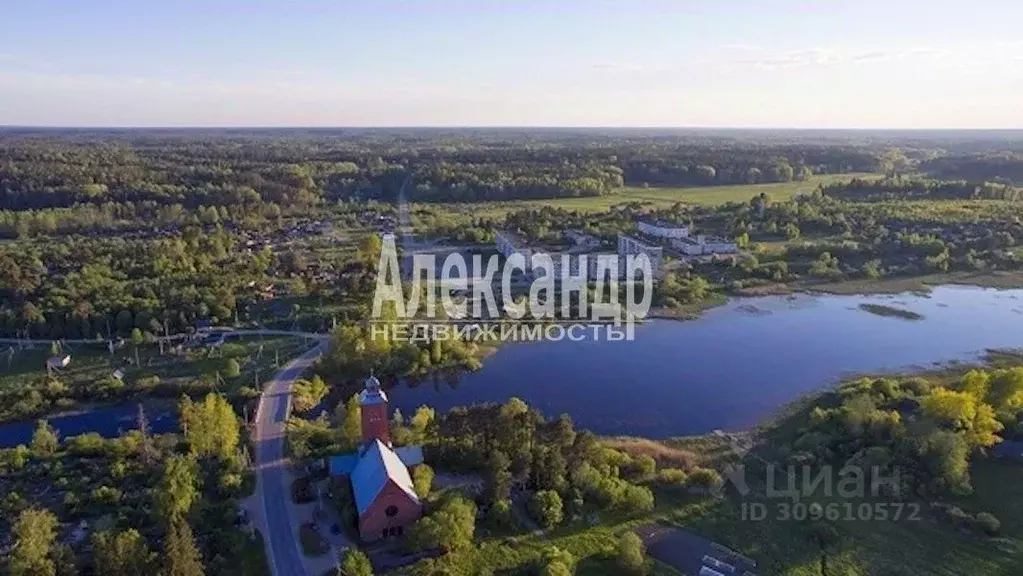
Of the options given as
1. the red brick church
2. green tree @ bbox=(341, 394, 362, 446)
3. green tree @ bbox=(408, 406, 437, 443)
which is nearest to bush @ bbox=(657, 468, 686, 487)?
the red brick church

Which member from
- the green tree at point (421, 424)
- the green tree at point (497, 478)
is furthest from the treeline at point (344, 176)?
the green tree at point (497, 478)

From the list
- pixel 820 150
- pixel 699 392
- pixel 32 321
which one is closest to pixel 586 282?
pixel 699 392

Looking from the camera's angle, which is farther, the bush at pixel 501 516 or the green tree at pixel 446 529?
the bush at pixel 501 516

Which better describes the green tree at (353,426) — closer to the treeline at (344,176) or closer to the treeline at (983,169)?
the treeline at (344,176)

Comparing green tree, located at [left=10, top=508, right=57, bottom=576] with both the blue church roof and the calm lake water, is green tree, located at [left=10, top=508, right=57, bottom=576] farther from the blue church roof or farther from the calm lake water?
the calm lake water

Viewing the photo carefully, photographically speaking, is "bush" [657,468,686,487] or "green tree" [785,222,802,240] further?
"green tree" [785,222,802,240]
